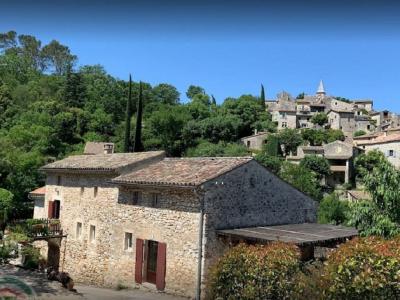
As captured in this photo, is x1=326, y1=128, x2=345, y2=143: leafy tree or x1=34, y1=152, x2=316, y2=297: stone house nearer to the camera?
x1=34, y1=152, x2=316, y2=297: stone house

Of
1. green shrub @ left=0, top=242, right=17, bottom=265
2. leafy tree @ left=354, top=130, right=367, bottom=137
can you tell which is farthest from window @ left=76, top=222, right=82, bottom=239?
leafy tree @ left=354, top=130, right=367, bottom=137

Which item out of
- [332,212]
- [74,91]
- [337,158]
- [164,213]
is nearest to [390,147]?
[337,158]

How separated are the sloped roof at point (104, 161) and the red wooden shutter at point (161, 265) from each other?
471cm

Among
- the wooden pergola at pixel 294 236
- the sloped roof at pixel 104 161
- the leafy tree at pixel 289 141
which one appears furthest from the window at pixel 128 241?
the leafy tree at pixel 289 141

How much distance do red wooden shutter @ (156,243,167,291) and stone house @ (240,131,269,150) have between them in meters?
47.9

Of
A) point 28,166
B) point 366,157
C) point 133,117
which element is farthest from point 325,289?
point 133,117

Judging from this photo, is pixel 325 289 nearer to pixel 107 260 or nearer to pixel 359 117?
pixel 107 260

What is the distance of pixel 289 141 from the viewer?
215 ft

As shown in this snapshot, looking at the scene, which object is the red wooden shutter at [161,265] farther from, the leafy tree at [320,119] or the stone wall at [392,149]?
the leafy tree at [320,119]

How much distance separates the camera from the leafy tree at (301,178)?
4881 cm

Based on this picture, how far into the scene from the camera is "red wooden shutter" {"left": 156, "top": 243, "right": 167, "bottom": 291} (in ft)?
57.7

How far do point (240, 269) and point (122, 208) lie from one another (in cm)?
783

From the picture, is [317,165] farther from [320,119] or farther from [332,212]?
[320,119]

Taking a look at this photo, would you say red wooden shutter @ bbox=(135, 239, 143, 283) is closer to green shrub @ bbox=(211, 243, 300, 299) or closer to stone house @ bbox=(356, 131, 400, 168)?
green shrub @ bbox=(211, 243, 300, 299)
